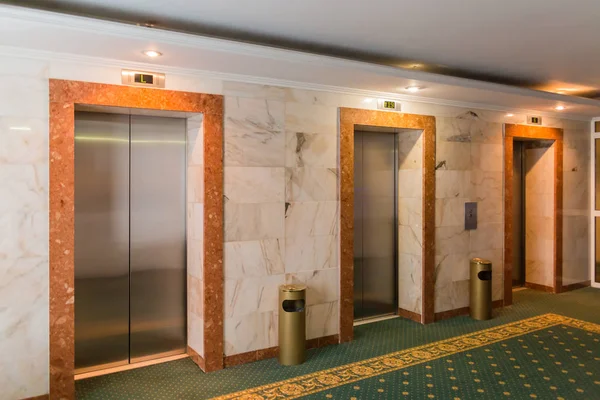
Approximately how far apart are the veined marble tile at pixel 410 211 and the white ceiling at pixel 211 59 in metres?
1.38

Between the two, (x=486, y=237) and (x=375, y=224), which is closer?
(x=375, y=224)

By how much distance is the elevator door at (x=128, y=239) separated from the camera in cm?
464

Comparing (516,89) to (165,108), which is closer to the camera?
(165,108)

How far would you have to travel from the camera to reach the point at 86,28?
137 inches

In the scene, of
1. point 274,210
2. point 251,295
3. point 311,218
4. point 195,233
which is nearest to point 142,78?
point 195,233

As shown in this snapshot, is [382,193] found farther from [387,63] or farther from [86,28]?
[86,28]

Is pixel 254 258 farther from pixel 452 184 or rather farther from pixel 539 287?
pixel 539 287

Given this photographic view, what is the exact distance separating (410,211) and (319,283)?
6.10 ft

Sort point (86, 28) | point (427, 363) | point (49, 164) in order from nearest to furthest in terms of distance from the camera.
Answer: point (86, 28) < point (49, 164) < point (427, 363)

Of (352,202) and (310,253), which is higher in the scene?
(352,202)

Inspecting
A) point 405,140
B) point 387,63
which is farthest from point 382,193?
point 387,63

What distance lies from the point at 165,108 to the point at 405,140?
3446 mm

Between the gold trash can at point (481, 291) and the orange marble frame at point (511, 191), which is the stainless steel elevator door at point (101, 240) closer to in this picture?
the gold trash can at point (481, 291)

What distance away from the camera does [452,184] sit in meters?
6.62
